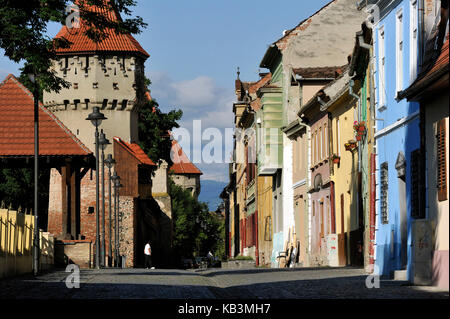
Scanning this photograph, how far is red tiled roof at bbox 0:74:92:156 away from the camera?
4506 cm

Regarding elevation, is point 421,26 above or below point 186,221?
above

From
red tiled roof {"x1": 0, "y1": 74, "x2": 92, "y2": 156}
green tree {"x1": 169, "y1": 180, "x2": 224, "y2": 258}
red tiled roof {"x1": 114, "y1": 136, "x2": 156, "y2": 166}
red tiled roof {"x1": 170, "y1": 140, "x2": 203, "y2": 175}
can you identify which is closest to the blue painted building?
red tiled roof {"x1": 0, "y1": 74, "x2": 92, "y2": 156}

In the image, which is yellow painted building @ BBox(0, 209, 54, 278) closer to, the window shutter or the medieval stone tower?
the window shutter

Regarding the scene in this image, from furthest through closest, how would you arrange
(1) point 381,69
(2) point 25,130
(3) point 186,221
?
(3) point 186,221 → (2) point 25,130 → (1) point 381,69

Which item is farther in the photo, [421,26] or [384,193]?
[384,193]

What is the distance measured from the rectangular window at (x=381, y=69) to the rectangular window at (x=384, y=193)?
1528mm

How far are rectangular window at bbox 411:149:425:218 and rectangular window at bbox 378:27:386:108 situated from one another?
4056 millimetres

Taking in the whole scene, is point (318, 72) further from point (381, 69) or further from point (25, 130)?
point (381, 69)

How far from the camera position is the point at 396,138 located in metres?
23.6

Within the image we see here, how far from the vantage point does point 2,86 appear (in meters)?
48.8

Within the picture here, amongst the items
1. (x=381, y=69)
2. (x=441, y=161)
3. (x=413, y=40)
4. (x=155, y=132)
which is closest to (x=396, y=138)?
(x=413, y=40)

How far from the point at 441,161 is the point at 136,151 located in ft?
186
